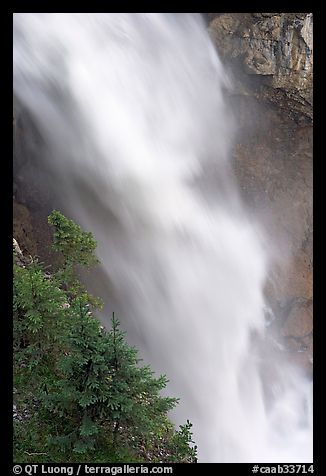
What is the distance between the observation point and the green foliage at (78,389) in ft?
Result: 20.2

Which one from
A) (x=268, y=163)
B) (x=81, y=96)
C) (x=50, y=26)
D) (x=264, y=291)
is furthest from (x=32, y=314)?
(x=268, y=163)

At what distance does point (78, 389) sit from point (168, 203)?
29.2 ft

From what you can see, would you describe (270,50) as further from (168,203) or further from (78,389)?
(78,389)

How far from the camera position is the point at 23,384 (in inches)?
299

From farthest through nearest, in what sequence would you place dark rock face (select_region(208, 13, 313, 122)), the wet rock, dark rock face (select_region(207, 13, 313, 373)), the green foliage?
the wet rock → dark rock face (select_region(207, 13, 313, 373)) → dark rock face (select_region(208, 13, 313, 122)) → the green foliage

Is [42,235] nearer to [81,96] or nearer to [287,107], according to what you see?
[81,96]

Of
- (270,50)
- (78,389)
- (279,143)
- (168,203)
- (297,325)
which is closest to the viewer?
(78,389)

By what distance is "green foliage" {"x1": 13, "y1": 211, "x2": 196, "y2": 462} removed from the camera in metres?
6.16

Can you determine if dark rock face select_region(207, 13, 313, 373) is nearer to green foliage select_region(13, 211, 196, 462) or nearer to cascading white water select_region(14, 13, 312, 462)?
cascading white water select_region(14, 13, 312, 462)

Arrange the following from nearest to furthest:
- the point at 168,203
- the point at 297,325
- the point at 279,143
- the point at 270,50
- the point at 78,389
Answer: the point at 78,389
the point at 168,203
the point at 270,50
the point at 297,325
the point at 279,143

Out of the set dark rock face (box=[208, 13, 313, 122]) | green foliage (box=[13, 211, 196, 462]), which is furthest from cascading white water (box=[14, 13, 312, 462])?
green foliage (box=[13, 211, 196, 462])

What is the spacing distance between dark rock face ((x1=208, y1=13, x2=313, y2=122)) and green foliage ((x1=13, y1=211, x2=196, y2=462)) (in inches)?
479

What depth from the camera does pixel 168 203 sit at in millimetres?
14281

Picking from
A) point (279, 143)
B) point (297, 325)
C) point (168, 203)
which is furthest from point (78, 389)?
point (279, 143)
